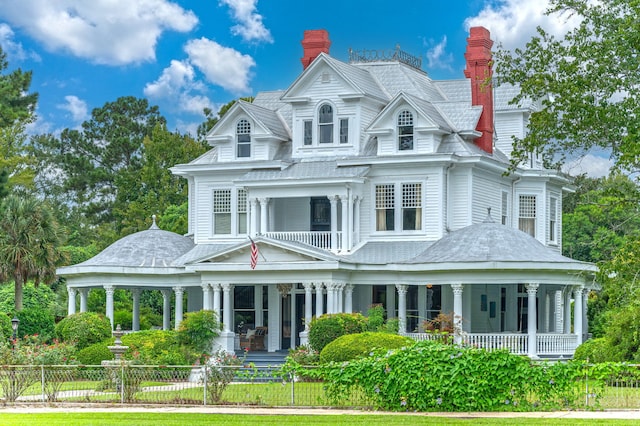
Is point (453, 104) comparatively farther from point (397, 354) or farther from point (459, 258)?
point (397, 354)

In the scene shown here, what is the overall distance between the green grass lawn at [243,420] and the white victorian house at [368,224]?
737 inches

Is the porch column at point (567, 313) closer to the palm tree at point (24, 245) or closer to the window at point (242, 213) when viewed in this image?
the window at point (242, 213)

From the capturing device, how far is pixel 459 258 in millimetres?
46094

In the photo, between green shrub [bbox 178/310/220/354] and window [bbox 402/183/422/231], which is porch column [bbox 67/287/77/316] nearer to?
green shrub [bbox 178/310/220/354]

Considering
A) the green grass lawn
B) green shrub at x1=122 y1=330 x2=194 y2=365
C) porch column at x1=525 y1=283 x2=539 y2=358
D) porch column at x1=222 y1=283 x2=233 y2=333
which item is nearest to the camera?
the green grass lawn

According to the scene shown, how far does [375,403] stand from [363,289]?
2238 cm

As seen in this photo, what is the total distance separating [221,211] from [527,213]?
12.8 metres

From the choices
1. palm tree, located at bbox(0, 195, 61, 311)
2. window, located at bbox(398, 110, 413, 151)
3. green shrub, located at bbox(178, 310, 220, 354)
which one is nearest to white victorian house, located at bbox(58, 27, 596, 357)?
window, located at bbox(398, 110, 413, 151)

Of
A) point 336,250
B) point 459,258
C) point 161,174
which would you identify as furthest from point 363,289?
point 161,174

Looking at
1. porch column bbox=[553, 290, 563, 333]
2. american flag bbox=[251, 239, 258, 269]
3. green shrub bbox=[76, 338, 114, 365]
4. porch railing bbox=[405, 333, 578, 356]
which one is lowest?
green shrub bbox=[76, 338, 114, 365]

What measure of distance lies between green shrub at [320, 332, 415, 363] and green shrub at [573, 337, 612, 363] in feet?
18.4

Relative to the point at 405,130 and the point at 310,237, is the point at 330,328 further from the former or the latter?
the point at 405,130

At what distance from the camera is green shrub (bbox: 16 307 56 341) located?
4928 centimetres

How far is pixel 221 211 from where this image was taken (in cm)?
5362
